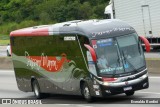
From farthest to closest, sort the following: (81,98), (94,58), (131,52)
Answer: (81,98)
(131,52)
(94,58)

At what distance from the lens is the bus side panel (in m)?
19.6

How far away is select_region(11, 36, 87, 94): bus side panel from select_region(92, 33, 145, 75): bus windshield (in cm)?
84

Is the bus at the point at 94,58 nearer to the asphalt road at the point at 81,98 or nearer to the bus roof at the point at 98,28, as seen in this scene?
the bus roof at the point at 98,28

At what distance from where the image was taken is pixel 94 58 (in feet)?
59.0

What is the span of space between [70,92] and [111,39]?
9.47ft

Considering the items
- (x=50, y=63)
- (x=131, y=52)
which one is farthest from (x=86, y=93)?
(x=50, y=63)

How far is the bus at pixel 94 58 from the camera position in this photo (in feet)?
60.0

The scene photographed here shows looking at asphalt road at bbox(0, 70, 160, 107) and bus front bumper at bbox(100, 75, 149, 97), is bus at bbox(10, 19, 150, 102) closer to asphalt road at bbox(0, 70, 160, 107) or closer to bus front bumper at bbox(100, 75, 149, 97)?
bus front bumper at bbox(100, 75, 149, 97)

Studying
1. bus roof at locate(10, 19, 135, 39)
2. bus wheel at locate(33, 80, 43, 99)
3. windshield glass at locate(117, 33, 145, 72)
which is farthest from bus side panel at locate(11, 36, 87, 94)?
windshield glass at locate(117, 33, 145, 72)

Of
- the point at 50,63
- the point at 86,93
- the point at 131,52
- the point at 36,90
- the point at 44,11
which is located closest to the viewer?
the point at 131,52

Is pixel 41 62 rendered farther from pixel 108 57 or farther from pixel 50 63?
pixel 108 57

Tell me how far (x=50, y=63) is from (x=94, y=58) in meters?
3.81

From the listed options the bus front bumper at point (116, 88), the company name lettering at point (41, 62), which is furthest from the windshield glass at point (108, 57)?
the company name lettering at point (41, 62)

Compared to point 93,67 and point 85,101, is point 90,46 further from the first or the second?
point 85,101
